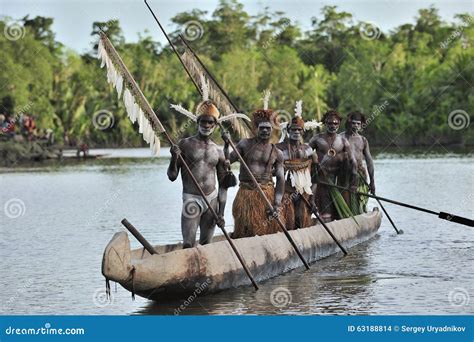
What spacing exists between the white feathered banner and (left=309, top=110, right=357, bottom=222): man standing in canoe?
5.20m

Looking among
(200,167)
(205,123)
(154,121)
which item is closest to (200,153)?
(200,167)

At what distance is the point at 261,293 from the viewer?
1262 centimetres

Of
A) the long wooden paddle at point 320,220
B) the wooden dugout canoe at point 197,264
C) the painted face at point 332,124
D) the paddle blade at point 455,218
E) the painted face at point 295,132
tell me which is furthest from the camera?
the painted face at point 332,124

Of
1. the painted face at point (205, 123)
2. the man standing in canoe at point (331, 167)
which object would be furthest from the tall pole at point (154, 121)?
the man standing in canoe at point (331, 167)

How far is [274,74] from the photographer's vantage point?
8006 centimetres

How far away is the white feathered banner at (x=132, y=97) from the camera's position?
12.1 meters

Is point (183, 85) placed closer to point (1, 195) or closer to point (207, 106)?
point (1, 195)

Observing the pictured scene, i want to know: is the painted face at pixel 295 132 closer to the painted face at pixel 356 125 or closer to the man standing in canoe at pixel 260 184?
the man standing in canoe at pixel 260 184

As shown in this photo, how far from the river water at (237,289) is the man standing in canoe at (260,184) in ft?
2.51

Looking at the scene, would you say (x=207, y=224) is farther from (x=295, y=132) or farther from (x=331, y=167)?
(x=331, y=167)

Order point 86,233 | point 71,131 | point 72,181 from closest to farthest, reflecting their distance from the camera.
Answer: point 86,233 < point 72,181 < point 71,131
